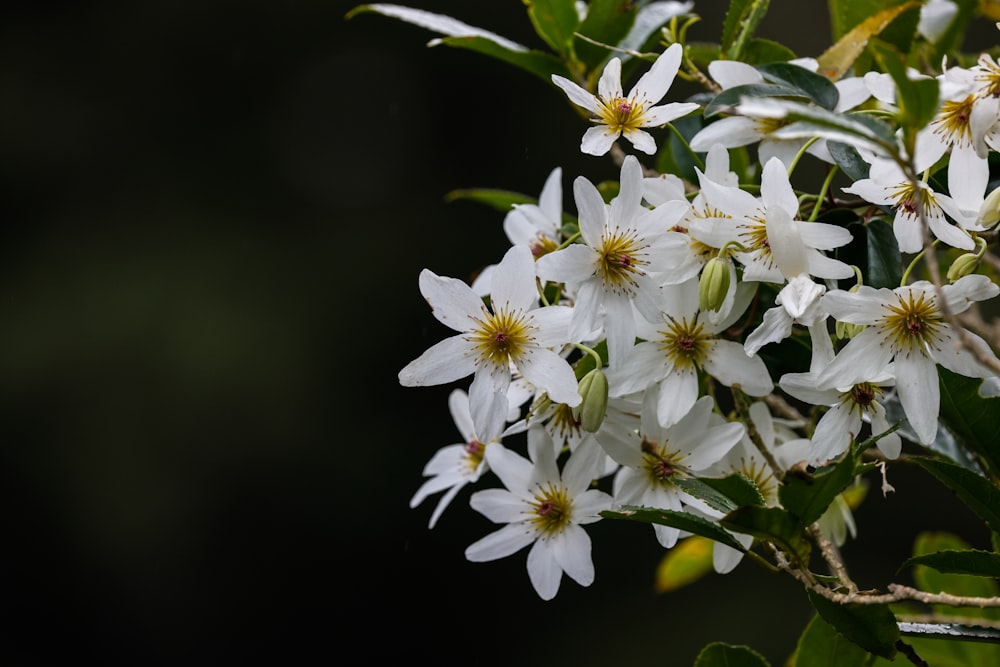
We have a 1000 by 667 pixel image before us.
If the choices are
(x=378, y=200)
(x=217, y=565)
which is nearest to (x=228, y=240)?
(x=378, y=200)

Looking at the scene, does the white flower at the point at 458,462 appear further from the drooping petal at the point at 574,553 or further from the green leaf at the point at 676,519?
the green leaf at the point at 676,519

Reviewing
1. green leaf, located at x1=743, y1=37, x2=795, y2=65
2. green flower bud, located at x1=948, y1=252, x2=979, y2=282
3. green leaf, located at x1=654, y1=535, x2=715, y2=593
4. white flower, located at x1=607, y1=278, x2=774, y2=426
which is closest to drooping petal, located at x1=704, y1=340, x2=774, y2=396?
white flower, located at x1=607, y1=278, x2=774, y2=426

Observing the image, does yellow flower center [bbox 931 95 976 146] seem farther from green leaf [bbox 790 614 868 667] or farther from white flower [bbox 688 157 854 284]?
green leaf [bbox 790 614 868 667]

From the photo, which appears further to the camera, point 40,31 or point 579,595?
point 40,31

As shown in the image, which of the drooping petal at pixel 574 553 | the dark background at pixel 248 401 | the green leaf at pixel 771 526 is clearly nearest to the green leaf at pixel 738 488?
the green leaf at pixel 771 526

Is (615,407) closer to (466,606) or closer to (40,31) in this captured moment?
(466,606)

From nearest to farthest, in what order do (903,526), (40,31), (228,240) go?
1. (903,526)
2. (228,240)
3. (40,31)

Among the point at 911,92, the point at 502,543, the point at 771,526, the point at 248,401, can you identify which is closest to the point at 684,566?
the point at 502,543
